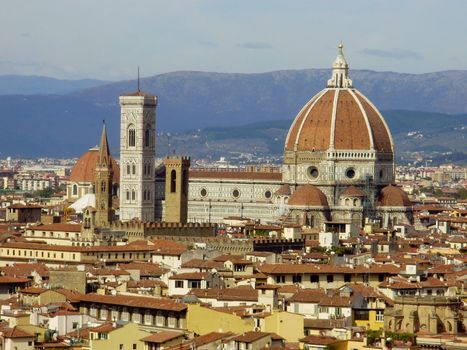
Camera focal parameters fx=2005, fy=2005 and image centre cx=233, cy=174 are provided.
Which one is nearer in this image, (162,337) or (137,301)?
(162,337)

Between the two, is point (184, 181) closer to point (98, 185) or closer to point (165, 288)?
point (98, 185)

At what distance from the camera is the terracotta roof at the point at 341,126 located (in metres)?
125

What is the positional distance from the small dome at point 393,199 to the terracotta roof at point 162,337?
7120cm

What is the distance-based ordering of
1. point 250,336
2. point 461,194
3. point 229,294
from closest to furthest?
point 250,336, point 229,294, point 461,194

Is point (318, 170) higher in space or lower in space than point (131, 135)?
lower

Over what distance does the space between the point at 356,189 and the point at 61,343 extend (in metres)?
74.1

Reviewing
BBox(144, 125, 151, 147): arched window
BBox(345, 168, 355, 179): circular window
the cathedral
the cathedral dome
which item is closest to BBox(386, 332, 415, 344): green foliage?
the cathedral

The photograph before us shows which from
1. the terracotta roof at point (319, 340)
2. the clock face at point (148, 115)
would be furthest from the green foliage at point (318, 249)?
the clock face at point (148, 115)

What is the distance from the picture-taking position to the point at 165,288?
63.2 meters

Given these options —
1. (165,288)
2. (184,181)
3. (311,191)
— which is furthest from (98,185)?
(165,288)

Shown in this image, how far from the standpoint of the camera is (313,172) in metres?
127

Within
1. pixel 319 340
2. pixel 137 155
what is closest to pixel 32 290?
pixel 319 340

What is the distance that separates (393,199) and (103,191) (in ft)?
67.5

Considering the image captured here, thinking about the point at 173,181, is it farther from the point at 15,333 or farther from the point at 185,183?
the point at 15,333
